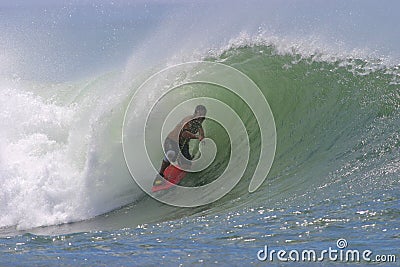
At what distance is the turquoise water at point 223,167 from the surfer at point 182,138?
Answer: 461mm

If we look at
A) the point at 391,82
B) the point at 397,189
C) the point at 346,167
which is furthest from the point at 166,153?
the point at 391,82

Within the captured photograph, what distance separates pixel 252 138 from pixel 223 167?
91cm

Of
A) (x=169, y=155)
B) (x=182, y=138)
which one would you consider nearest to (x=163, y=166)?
(x=169, y=155)

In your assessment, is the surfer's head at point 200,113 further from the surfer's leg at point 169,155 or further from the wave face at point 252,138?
the wave face at point 252,138

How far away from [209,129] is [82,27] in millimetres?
40207

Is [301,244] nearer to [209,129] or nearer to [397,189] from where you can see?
[397,189]

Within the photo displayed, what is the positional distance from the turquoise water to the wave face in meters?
0.02

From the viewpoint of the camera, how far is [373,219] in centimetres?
740

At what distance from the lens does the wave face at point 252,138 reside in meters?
9.57

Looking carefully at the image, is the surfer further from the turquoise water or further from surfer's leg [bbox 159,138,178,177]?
the turquoise water

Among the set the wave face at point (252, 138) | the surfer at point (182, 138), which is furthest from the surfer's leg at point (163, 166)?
the wave face at point (252, 138)

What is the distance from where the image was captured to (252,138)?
11.3 meters

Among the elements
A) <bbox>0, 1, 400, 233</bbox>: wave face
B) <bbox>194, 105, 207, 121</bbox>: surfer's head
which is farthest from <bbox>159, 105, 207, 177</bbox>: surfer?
<bbox>0, 1, 400, 233</bbox>: wave face

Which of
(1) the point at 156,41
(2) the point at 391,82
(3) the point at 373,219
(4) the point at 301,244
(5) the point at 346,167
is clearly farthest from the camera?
(1) the point at 156,41
